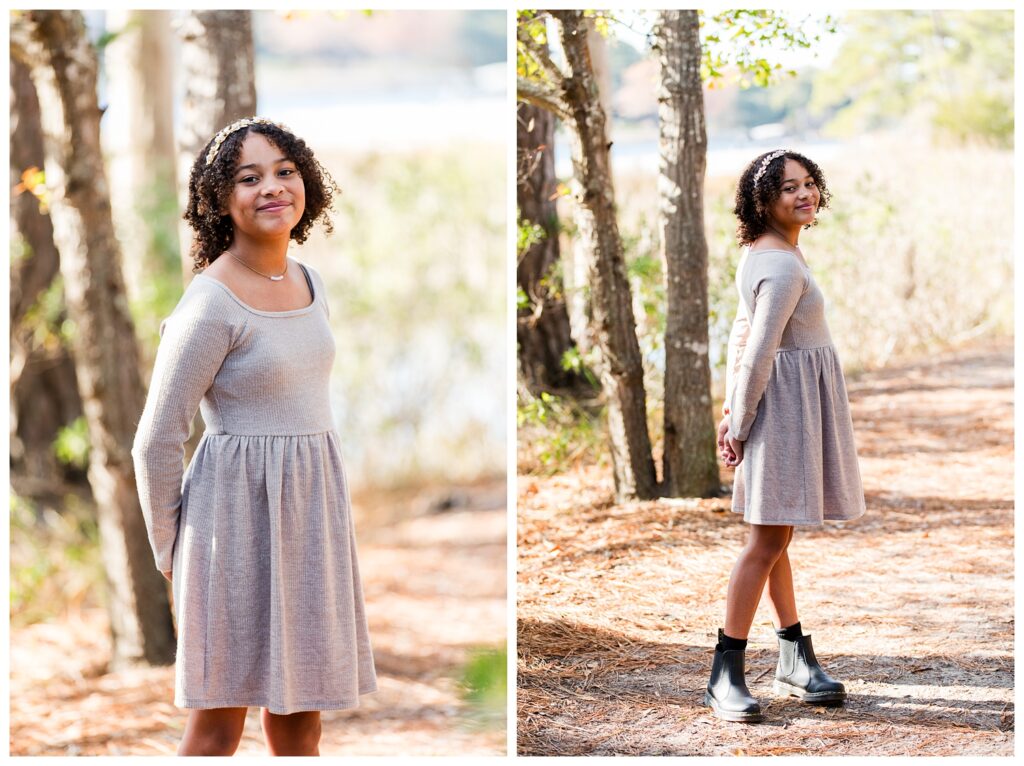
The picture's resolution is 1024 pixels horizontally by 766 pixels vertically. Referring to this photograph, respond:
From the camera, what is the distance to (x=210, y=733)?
2283 mm

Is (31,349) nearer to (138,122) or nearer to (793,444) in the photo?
(138,122)

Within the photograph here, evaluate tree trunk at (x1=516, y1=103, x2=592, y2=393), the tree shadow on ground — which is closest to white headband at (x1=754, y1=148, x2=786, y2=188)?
tree trunk at (x1=516, y1=103, x2=592, y2=393)

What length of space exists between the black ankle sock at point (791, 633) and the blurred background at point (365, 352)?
5.25ft

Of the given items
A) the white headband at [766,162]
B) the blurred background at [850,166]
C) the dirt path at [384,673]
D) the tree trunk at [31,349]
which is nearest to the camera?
the white headband at [766,162]

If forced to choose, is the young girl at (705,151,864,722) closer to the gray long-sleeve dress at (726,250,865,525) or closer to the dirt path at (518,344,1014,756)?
the gray long-sleeve dress at (726,250,865,525)

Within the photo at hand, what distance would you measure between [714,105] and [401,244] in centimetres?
370

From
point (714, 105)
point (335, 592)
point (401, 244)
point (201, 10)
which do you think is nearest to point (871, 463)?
point (714, 105)

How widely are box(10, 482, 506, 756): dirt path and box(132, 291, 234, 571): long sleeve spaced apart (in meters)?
1.85

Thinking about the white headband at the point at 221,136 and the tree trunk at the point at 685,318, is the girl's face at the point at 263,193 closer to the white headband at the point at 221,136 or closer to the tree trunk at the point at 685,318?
the white headband at the point at 221,136

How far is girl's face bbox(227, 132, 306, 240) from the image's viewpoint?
2234mm

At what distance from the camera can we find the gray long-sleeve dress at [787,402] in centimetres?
260

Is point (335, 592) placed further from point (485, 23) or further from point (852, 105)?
point (485, 23)

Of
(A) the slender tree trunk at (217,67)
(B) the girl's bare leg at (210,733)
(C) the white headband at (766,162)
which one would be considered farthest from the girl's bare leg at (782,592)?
(A) the slender tree trunk at (217,67)

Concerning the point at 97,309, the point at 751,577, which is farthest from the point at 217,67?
the point at 751,577
